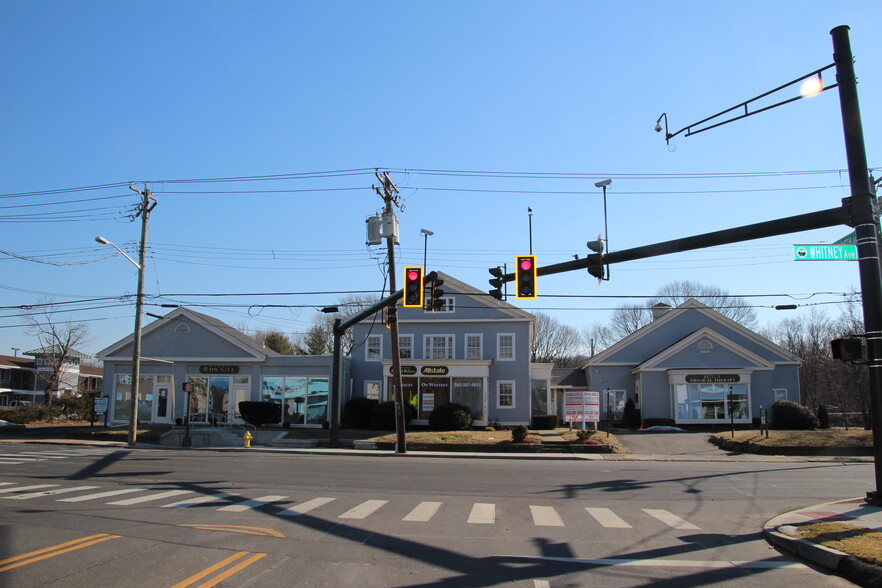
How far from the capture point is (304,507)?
1227cm

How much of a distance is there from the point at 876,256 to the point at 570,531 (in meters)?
7.89

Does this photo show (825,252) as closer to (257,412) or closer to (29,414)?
(257,412)

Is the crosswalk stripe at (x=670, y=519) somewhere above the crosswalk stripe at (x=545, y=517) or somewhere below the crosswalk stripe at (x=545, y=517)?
below

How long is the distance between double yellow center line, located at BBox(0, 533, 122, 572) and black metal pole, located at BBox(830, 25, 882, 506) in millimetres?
13335

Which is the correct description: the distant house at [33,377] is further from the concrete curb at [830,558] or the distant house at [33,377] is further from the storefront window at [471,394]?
the concrete curb at [830,558]

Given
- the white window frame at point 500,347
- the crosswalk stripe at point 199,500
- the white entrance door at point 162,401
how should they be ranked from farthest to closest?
1. the white entrance door at point 162,401
2. the white window frame at point 500,347
3. the crosswalk stripe at point 199,500

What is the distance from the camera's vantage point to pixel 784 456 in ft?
86.8

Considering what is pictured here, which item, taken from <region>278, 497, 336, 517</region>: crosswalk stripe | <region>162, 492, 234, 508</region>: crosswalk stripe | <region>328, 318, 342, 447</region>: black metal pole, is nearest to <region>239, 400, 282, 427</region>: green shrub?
<region>328, 318, 342, 447</region>: black metal pole

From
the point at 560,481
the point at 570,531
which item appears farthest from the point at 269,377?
the point at 570,531

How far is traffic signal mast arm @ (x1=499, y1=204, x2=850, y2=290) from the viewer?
480 inches

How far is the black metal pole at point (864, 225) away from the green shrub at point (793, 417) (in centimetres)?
2522

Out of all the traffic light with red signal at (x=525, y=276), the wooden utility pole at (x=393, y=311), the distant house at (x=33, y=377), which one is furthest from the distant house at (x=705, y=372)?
the distant house at (x=33, y=377)

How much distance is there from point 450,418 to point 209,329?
16630 millimetres

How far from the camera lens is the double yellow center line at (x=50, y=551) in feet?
25.6
